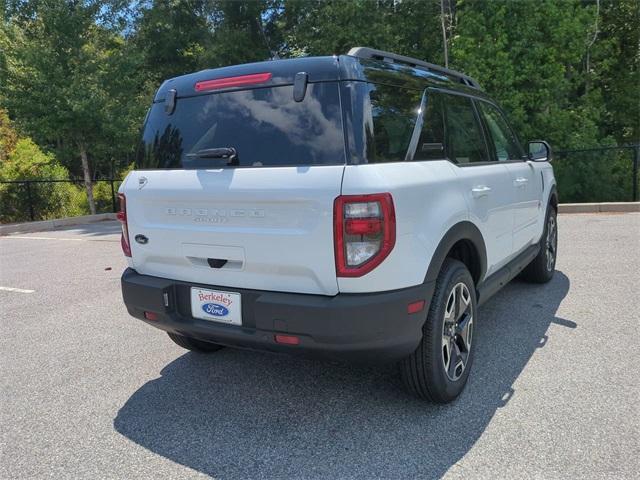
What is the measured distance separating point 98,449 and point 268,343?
1057 mm

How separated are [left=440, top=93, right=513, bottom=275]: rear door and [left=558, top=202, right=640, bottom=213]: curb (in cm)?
867

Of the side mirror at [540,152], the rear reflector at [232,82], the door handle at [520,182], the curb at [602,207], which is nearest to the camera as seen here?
the rear reflector at [232,82]

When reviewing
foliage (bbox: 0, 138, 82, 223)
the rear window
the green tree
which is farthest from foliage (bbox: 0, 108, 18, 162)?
the rear window

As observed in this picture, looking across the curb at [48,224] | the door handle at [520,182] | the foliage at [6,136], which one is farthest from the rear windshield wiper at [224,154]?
the foliage at [6,136]

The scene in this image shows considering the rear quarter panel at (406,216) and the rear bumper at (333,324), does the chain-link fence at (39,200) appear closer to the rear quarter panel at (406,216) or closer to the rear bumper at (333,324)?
the rear bumper at (333,324)

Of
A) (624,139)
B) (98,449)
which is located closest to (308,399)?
(98,449)

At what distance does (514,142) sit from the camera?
4.57 meters

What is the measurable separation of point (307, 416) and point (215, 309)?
0.81 m

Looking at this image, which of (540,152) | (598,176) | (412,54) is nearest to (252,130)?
(540,152)

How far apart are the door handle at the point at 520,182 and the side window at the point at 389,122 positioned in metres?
1.49

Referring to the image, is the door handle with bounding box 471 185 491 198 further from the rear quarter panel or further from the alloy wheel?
the alloy wheel

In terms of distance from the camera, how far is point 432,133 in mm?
3021

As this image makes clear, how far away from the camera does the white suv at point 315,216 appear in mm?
2369

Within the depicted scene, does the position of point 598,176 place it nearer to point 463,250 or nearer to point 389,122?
point 463,250
